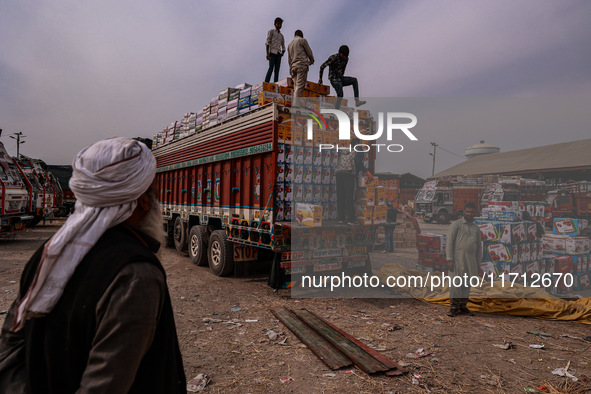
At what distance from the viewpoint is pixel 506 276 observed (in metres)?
6.75

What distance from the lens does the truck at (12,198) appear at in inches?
434

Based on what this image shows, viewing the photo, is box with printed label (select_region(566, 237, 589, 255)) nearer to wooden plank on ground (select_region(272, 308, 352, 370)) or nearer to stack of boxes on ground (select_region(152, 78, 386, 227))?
stack of boxes on ground (select_region(152, 78, 386, 227))

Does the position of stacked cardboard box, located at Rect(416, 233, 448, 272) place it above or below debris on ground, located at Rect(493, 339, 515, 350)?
above

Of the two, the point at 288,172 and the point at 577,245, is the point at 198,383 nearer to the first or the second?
the point at 288,172

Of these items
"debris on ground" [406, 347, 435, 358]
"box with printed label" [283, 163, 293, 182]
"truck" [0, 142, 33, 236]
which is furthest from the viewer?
"truck" [0, 142, 33, 236]

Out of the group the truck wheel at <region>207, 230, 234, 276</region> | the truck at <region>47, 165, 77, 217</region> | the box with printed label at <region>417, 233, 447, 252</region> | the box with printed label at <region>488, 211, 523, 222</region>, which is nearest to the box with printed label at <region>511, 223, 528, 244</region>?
the box with printed label at <region>488, 211, 523, 222</region>

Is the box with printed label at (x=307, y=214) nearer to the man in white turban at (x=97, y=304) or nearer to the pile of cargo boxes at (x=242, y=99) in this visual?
the pile of cargo boxes at (x=242, y=99)

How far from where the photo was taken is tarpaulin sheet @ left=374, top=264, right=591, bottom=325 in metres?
5.30

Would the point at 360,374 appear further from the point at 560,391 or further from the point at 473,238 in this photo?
the point at 473,238

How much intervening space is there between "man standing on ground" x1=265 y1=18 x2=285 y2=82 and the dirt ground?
5833mm

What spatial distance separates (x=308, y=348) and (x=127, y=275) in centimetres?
346

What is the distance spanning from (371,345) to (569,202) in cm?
1260

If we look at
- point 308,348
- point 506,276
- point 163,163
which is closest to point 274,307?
point 308,348

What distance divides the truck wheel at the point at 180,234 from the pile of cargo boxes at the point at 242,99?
2.58m
